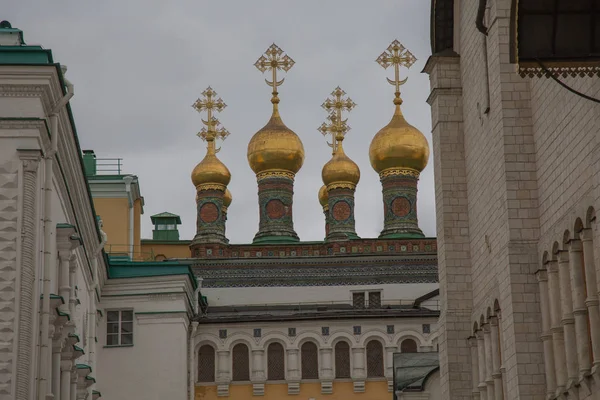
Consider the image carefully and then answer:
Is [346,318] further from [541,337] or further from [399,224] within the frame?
[541,337]

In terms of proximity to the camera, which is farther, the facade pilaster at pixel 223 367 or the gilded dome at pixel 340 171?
the gilded dome at pixel 340 171

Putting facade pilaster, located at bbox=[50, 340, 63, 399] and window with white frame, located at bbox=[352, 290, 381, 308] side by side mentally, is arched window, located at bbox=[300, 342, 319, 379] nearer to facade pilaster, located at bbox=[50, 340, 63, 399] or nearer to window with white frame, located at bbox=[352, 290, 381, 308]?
window with white frame, located at bbox=[352, 290, 381, 308]

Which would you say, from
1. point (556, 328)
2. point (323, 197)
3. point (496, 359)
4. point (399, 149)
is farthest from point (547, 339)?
point (323, 197)

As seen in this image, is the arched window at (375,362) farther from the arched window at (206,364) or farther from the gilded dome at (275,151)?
the gilded dome at (275,151)

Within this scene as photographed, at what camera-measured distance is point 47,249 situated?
997 inches

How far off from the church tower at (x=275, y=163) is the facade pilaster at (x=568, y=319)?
34.6 meters

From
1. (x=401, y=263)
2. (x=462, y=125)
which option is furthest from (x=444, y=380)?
(x=401, y=263)

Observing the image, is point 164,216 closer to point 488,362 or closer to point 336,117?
point 336,117

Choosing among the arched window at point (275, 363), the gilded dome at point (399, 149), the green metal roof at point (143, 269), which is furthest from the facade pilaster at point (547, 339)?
the gilded dome at point (399, 149)

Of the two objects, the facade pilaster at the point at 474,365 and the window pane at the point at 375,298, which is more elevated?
the window pane at the point at 375,298

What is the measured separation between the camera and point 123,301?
39062 millimetres

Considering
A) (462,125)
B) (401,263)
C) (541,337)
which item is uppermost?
(401,263)

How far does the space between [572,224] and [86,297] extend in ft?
55.5

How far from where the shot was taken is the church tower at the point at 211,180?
5500 centimetres
